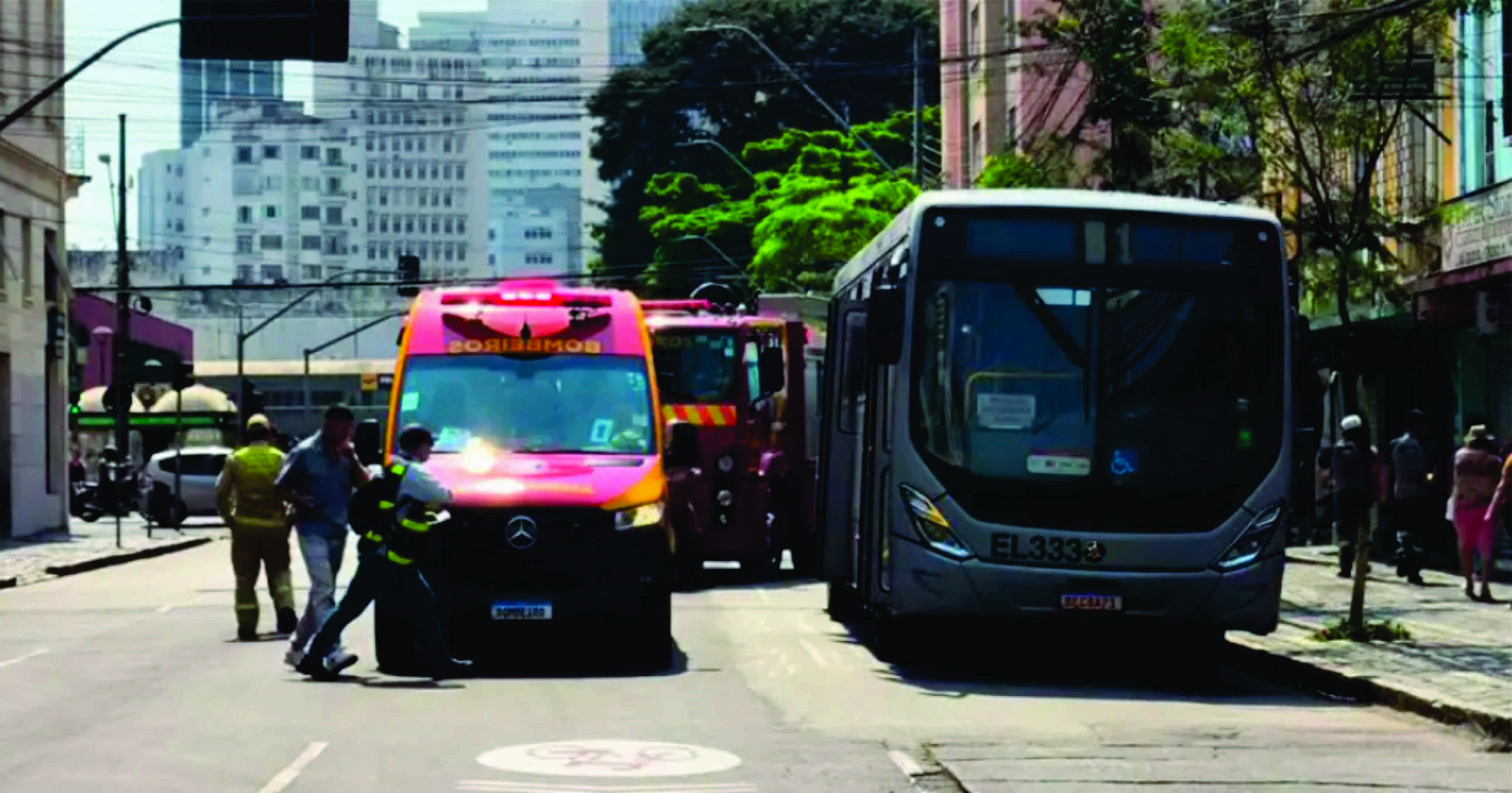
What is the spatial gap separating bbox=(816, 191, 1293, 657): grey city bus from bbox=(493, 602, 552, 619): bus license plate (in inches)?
90.8

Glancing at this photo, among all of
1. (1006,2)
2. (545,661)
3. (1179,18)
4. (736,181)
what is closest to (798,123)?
(736,181)

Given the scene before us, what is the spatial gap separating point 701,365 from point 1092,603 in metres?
10.7

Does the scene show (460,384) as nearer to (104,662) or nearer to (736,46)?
(104,662)

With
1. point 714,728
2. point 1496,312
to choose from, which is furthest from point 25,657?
point 1496,312

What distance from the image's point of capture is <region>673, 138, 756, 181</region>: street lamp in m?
60.1

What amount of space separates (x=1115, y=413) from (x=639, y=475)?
325 cm

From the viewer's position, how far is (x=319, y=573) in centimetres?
1680

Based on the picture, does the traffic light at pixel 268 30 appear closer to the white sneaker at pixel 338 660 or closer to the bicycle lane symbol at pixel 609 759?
the white sneaker at pixel 338 660

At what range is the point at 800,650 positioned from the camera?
17812 mm

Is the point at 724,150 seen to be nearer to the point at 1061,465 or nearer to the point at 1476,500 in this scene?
the point at 1476,500

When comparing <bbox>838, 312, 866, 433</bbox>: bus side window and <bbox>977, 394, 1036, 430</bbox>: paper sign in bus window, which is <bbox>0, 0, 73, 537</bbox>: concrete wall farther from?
<bbox>977, 394, 1036, 430</bbox>: paper sign in bus window

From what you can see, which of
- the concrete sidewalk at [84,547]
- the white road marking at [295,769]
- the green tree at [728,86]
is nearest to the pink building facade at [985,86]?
the green tree at [728,86]

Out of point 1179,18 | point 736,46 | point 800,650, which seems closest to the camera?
point 800,650

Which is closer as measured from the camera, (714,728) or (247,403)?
(714,728)
